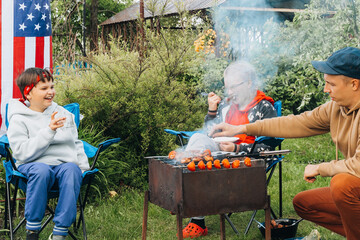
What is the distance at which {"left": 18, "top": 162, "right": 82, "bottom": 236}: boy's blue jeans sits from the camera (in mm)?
2754

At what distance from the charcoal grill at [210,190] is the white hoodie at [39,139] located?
0.78 m

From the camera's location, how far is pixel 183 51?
15.5 feet

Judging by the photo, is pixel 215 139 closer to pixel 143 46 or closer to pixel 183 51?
pixel 183 51

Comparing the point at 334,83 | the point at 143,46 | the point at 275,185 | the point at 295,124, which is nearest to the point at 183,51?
the point at 143,46

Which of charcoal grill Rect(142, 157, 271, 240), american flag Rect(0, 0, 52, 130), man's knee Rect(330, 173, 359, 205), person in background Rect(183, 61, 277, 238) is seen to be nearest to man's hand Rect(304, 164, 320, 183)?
man's knee Rect(330, 173, 359, 205)

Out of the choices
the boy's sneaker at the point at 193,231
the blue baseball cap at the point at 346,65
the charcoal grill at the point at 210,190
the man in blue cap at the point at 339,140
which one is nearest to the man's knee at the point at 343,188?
the man in blue cap at the point at 339,140

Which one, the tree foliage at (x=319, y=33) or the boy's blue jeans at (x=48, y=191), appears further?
the tree foliage at (x=319, y=33)

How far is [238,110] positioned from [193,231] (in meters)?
1.01

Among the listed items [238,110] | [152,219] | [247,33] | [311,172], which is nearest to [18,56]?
[152,219]

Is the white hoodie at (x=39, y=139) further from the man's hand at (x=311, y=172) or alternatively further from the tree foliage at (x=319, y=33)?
the tree foliage at (x=319, y=33)

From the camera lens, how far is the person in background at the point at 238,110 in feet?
10.7

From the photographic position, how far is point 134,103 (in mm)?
4426

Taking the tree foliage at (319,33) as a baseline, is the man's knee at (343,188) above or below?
below

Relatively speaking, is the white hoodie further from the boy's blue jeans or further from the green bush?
the green bush
